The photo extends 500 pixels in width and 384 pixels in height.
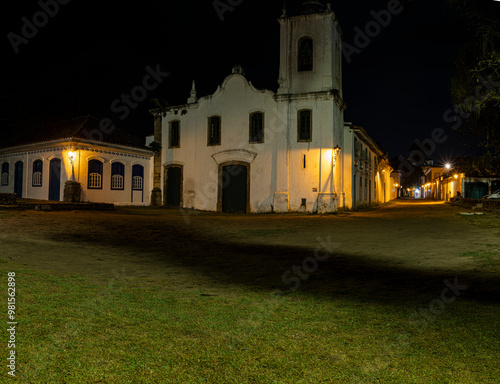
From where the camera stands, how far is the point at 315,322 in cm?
358

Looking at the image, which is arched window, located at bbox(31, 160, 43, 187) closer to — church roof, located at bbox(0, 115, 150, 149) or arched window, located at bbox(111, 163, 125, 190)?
church roof, located at bbox(0, 115, 150, 149)

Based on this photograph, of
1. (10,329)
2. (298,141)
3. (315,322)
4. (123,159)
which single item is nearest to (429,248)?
(315,322)

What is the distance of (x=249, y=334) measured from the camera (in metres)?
3.25

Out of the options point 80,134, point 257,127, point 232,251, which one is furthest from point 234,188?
point 232,251

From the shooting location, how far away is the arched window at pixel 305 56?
2208cm

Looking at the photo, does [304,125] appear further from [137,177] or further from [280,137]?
[137,177]

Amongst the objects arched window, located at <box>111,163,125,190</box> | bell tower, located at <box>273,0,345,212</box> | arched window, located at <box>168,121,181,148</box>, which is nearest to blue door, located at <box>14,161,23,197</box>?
arched window, located at <box>111,163,125,190</box>

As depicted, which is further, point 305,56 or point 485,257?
point 305,56

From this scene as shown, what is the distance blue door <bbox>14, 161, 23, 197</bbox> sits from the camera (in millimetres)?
26781

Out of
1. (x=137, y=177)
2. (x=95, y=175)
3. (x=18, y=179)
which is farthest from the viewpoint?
(x=18, y=179)

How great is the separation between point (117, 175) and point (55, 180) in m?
3.72

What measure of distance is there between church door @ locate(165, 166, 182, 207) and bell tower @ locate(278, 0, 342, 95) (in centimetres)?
891

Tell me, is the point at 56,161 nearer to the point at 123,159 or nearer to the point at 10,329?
the point at 123,159

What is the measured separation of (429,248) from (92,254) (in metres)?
7.31
